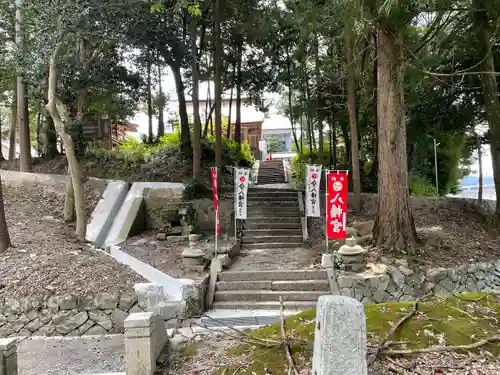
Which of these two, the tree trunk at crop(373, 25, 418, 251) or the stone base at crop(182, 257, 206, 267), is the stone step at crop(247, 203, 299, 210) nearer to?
the stone base at crop(182, 257, 206, 267)

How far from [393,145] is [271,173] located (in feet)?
45.7

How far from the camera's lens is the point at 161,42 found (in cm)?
1262

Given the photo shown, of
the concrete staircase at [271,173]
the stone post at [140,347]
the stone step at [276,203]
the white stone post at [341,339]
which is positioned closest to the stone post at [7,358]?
the stone post at [140,347]

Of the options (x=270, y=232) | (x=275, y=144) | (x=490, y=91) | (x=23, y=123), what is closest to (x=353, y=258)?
(x=270, y=232)

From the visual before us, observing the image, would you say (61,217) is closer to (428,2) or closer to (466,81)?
(428,2)

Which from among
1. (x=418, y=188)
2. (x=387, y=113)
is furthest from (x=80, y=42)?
Answer: (x=418, y=188)

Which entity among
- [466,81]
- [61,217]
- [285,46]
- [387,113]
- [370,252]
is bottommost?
[370,252]

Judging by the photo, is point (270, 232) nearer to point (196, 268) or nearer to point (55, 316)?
point (196, 268)

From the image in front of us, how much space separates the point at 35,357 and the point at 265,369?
15.2ft

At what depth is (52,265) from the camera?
7508 mm

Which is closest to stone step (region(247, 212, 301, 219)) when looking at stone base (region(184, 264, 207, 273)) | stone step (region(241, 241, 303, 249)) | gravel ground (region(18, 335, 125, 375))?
stone step (region(241, 241, 303, 249))

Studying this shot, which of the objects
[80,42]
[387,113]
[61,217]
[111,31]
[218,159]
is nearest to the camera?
[387,113]

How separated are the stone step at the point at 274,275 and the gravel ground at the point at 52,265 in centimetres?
216

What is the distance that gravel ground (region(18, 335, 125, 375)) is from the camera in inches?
220
